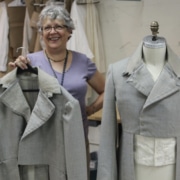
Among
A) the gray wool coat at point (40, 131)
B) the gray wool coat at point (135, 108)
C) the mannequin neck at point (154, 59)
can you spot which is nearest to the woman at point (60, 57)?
the gray wool coat at point (40, 131)

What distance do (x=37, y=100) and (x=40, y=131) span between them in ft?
0.48

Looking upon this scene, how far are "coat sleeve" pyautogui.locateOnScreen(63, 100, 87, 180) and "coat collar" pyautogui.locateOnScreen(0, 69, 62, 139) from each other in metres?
0.08

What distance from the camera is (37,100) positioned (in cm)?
148

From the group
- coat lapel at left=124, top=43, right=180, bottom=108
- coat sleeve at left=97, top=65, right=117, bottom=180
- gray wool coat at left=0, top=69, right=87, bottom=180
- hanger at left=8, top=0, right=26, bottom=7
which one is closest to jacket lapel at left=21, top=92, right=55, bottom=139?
gray wool coat at left=0, top=69, right=87, bottom=180

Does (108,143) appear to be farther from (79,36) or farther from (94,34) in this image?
(94,34)

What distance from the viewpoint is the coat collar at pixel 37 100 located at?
146cm

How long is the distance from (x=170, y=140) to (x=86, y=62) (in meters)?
0.66

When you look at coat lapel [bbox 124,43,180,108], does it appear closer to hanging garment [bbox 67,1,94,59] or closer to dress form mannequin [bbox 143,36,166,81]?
dress form mannequin [bbox 143,36,166,81]

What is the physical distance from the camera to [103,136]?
148cm

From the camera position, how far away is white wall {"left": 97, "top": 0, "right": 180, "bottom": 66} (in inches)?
107

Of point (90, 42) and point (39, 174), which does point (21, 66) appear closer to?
point (39, 174)

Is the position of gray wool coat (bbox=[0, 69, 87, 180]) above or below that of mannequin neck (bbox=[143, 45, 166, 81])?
below

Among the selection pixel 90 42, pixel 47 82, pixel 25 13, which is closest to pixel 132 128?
pixel 47 82

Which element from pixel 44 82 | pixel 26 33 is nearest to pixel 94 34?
pixel 26 33
